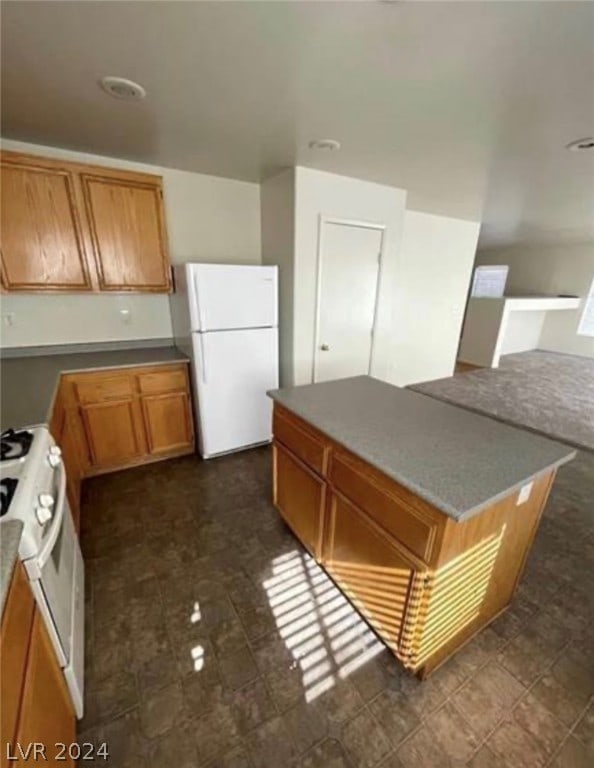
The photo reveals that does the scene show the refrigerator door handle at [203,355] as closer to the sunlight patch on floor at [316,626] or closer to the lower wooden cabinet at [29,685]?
the sunlight patch on floor at [316,626]

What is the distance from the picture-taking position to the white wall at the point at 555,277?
672cm

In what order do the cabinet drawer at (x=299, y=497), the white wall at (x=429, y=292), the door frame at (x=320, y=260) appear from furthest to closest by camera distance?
1. the white wall at (x=429, y=292)
2. the door frame at (x=320, y=260)
3. the cabinet drawer at (x=299, y=497)

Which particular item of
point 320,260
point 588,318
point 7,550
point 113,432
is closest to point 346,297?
point 320,260

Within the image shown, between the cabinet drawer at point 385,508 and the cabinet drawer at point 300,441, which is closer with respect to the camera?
the cabinet drawer at point 385,508

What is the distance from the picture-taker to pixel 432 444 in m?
1.42

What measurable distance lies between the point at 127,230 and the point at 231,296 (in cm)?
93

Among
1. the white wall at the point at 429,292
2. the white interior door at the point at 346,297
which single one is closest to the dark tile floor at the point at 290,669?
the white interior door at the point at 346,297

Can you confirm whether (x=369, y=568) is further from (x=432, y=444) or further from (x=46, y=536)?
(x=46, y=536)

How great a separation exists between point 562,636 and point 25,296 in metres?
4.01

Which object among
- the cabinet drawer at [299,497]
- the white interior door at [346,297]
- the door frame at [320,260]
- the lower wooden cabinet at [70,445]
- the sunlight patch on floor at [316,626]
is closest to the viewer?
the sunlight patch on floor at [316,626]

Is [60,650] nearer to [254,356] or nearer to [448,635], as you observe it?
[448,635]

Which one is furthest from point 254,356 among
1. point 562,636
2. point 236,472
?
point 562,636

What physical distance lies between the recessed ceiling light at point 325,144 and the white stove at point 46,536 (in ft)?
7.49

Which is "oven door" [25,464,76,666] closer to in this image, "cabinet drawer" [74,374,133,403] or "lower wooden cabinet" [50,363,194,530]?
"lower wooden cabinet" [50,363,194,530]
